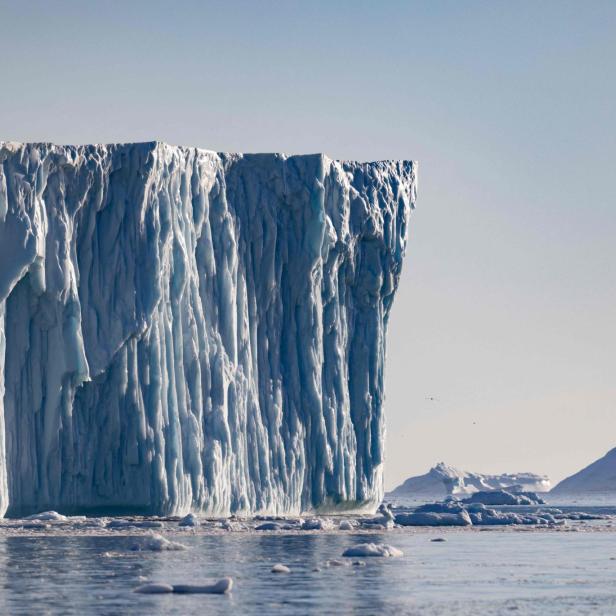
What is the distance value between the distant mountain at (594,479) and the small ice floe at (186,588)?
113 m

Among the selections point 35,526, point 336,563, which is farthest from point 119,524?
point 336,563

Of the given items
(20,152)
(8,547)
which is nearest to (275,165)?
(20,152)

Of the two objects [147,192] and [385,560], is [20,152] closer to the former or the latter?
[147,192]

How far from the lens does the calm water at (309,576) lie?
19.6 metres

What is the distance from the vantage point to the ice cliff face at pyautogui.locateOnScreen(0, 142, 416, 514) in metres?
38.6

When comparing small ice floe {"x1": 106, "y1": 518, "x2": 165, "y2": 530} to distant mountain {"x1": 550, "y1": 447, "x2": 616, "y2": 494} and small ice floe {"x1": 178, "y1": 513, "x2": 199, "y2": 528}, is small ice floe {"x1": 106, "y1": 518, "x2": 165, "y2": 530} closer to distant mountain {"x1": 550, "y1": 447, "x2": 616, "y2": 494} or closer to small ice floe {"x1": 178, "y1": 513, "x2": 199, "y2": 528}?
small ice floe {"x1": 178, "y1": 513, "x2": 199, "y2": 528}

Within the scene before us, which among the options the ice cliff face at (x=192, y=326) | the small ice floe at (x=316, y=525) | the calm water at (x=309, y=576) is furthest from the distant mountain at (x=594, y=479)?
the calm water at (x=309, y=576)

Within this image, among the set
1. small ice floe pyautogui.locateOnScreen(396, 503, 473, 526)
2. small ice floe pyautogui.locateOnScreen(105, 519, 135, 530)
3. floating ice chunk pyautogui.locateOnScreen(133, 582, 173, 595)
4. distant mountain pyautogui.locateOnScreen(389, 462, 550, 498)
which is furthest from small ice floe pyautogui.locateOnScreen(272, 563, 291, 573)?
distant mountain pyautogui.locateOnScreen(389, 462, 550, 498)

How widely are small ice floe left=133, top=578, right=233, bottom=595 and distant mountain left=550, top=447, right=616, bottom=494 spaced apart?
113m

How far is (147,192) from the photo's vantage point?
40.9 metres

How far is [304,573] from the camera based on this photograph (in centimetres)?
2384

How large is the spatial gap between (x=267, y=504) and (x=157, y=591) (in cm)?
2317

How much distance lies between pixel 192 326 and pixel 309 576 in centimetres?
1921

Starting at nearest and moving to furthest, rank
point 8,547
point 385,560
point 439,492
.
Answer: point 385,560 < point 8,547 < point 439,492
